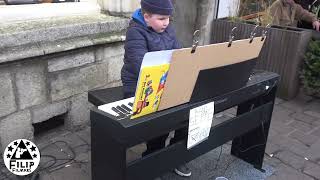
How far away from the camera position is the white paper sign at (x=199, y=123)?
2.04 m

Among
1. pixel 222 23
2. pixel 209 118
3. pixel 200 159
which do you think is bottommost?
pixel 200 159

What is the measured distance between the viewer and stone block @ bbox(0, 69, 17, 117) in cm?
278

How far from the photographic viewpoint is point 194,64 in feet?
6.16

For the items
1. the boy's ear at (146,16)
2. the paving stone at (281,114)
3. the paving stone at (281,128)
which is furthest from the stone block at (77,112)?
the paving stone at (281,114)

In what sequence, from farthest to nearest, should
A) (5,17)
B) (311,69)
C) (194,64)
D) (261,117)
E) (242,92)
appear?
(311,69), (5,17), (261,117), (242,92), (194,64)

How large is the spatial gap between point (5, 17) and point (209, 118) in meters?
1.99

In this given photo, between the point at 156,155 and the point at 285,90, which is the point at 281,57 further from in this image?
the point at 156,155

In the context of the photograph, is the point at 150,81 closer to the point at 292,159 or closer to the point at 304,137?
the point at 292,159

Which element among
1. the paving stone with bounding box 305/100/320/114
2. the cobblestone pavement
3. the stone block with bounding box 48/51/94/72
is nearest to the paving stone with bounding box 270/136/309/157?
the cobblestone pavement

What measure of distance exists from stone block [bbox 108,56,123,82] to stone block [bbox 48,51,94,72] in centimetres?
28

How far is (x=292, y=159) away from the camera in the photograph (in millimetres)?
3211

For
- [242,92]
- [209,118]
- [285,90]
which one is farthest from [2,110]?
[285,90]

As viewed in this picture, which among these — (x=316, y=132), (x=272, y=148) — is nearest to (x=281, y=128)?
(x=316, y=132)

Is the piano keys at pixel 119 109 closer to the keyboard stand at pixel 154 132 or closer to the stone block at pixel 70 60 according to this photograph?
the keyboard stand at pixel 154 132
